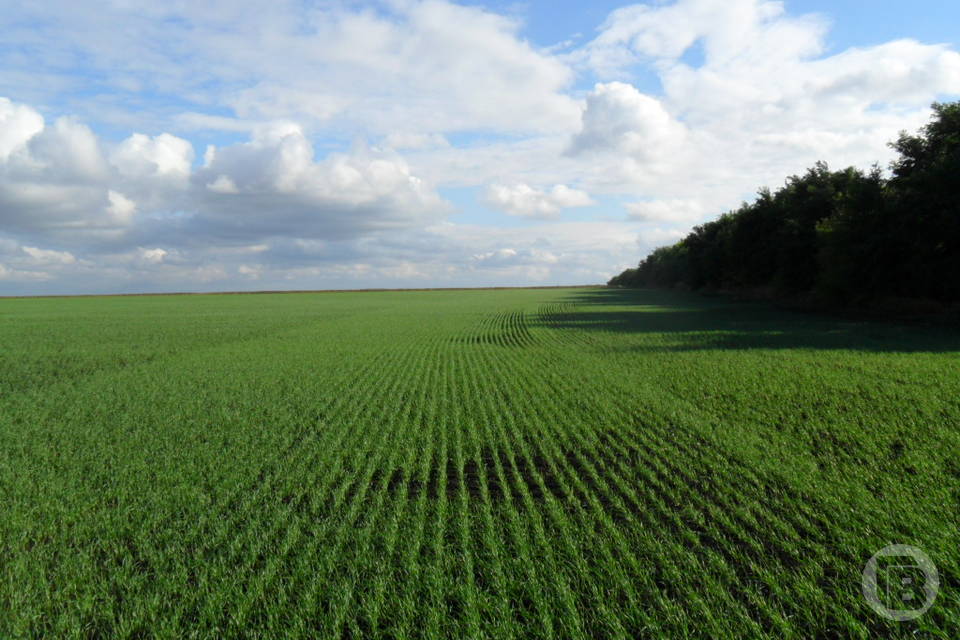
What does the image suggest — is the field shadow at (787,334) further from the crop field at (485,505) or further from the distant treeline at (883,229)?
the crop field at (485,505)

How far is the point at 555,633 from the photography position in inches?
143

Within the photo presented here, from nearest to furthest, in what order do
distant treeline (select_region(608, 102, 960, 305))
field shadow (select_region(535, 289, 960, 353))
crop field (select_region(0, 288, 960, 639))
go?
crop field (select_region(0, 288, 960, 639)), field shadow (select_region(535, 289, 960, 353)), distant treeline (select_region(608, 102, 960, 305))

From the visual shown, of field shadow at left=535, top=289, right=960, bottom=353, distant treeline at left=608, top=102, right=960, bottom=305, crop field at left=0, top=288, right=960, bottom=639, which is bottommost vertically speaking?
crop field at left=0, top=288, right=960, bottom=639

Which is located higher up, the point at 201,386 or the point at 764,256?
the point at 764,256

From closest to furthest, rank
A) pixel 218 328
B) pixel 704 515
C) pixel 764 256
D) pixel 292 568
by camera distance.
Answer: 1. pixel 292 568
2. pixel 704 515
3. pixel 218 328
4. pixel 764 256

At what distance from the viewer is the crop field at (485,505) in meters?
3.88

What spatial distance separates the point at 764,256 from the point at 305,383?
43747 millimetres

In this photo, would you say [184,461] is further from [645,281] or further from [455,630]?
[645,281]

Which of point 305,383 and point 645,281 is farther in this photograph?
point 645,281

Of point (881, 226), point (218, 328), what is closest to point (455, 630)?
point (881, 226)

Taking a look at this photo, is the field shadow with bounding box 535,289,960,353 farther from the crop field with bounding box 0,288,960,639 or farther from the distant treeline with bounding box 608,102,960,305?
the crop field with bounding box 0,288,960,639

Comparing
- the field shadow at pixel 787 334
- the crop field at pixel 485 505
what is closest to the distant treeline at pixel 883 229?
the field shadow at pixel 787 334

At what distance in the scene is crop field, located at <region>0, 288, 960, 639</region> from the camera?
12.7 ft

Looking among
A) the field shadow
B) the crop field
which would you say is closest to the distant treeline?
the field shadow
